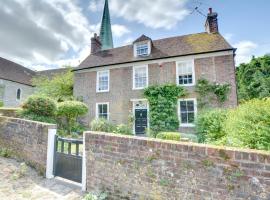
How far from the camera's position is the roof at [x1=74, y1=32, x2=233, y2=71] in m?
14.5

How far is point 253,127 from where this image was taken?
4.28m

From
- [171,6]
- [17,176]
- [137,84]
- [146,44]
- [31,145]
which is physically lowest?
[17,176]

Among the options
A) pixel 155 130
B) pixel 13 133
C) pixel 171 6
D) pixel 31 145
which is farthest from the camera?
pixel 155 130

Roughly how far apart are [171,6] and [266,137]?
716cm

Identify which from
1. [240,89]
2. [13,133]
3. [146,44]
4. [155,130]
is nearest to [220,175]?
[13,133]

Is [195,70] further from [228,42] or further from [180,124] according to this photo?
[180,124]

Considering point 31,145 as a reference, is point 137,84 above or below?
above

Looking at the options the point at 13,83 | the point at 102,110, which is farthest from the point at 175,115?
the point at 13,83

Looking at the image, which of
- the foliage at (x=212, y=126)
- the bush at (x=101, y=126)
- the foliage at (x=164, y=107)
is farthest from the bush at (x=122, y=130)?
the foliage at (x=212, y=126)

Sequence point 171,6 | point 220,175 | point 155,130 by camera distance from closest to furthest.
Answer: point 220,175 < point 171,6 < point 155,130

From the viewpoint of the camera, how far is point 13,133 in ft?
21.6

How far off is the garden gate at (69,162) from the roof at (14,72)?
27.3 metres

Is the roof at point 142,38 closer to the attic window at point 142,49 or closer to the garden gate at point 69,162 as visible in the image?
the attic window at point 142,49

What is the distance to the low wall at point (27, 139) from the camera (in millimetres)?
5547
